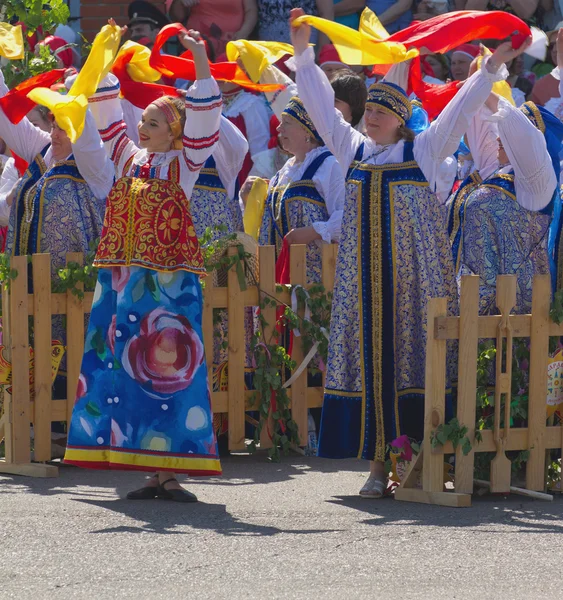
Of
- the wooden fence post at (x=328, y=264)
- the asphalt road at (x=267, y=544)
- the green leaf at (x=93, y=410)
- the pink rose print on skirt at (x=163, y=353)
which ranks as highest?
the wooden fence post at (x=328, y=264)

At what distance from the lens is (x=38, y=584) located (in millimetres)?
4379

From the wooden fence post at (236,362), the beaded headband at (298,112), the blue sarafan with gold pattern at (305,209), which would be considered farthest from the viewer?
the blue sarafan with gold pattern at (305,209)

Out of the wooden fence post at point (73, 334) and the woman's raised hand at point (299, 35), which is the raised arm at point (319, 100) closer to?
the woman's raised hand at point (299, 35)

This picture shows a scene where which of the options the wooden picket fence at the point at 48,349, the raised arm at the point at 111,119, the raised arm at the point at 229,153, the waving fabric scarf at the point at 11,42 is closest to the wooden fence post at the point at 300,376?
the wooden picket fence at the point at 48,349

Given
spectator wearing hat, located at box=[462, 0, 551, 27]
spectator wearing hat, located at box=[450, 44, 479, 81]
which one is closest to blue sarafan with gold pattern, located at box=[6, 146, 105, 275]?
spectator wearing hat, located at box=[450, 44, 479, 81]

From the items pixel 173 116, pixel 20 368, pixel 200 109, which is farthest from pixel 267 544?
pixel 20 368

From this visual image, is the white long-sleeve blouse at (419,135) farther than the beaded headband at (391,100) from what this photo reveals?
No

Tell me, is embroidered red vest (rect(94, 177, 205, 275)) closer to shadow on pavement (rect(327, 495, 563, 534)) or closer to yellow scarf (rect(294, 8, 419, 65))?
yellow scarf (rect(294, 8, 419, 65))

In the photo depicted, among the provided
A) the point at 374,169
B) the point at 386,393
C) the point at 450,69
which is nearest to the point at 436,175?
the point at 374,169

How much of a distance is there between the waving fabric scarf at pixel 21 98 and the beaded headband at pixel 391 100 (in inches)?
78.6

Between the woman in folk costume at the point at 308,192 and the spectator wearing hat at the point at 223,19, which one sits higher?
the spectator wearing hat at the point at 223,19

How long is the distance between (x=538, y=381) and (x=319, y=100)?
1.60 metres

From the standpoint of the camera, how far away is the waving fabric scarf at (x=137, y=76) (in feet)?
22.9

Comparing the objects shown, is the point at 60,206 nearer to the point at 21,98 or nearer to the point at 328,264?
the point at 21,98
